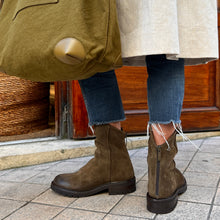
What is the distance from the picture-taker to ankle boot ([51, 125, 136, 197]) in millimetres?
1034

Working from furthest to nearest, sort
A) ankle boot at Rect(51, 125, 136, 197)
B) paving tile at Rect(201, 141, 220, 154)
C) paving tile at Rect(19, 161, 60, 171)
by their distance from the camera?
paving tile at Rect(201, 141, 220, 154)
paving tile at Rect(19, 161, 60, 171)
ankle boot at Rect(51, 125, 136, 197)

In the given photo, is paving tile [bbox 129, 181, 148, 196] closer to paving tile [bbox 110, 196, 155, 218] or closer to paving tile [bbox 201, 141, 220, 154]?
paving tile [bbox 110, 196, 155, 218]

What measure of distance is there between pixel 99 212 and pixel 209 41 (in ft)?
2.13

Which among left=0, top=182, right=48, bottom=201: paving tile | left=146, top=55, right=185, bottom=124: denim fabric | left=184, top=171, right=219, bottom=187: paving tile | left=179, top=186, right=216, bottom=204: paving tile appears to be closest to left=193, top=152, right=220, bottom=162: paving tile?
left=184, top=171, right=219, bottom=187: paving tile

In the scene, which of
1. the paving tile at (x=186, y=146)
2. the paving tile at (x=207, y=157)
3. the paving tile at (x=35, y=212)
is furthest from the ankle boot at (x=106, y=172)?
the paving tile at (x=186, y=146)

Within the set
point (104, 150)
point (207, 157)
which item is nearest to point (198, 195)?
point (104, 150)

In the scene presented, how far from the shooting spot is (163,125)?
905 mm

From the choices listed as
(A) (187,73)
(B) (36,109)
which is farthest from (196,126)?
(B) (36,109)

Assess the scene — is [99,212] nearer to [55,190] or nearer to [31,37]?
[55,190]

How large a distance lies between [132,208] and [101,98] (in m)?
0.40

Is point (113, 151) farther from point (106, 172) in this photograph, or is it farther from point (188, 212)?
point (188, 212)

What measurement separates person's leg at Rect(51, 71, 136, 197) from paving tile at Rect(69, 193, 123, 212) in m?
0.02

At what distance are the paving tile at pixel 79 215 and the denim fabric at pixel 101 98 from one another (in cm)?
32

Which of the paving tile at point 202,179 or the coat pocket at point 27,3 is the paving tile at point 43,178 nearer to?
the paving tile at point 202,179
